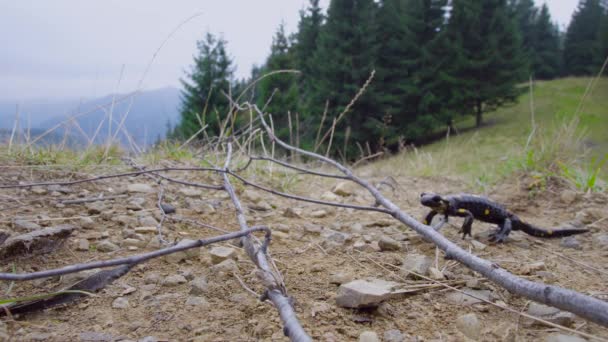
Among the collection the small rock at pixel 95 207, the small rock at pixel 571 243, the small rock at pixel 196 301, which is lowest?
the small rock at pixel 571 243

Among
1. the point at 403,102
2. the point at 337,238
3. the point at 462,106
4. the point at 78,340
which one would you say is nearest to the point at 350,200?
the point at 337,238

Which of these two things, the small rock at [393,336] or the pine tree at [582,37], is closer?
the small rock at [393,336]

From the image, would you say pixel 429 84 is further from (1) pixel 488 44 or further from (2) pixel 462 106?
(1) pixel 488 44

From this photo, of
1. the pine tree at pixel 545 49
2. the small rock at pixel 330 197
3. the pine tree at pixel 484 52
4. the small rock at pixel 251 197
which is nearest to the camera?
the small rock at pixel 251 197

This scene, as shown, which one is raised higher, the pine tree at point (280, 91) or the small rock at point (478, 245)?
the pine tree at point (280, 91)

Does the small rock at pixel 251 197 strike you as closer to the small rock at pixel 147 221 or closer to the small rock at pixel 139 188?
the small rock at pixel 139 188

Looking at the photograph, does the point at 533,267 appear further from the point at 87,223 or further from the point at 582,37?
the point at 582,37

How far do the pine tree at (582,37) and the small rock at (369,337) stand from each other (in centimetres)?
5202

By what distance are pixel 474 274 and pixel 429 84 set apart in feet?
81.9

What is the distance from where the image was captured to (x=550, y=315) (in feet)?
3.86

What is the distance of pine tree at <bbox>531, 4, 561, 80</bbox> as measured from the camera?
144 ft

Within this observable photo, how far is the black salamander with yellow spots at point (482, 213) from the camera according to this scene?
2158mm

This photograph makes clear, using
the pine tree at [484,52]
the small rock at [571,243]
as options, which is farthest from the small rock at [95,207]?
the pine tree at [484,52]

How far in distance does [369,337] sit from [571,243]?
1668 millimetres
